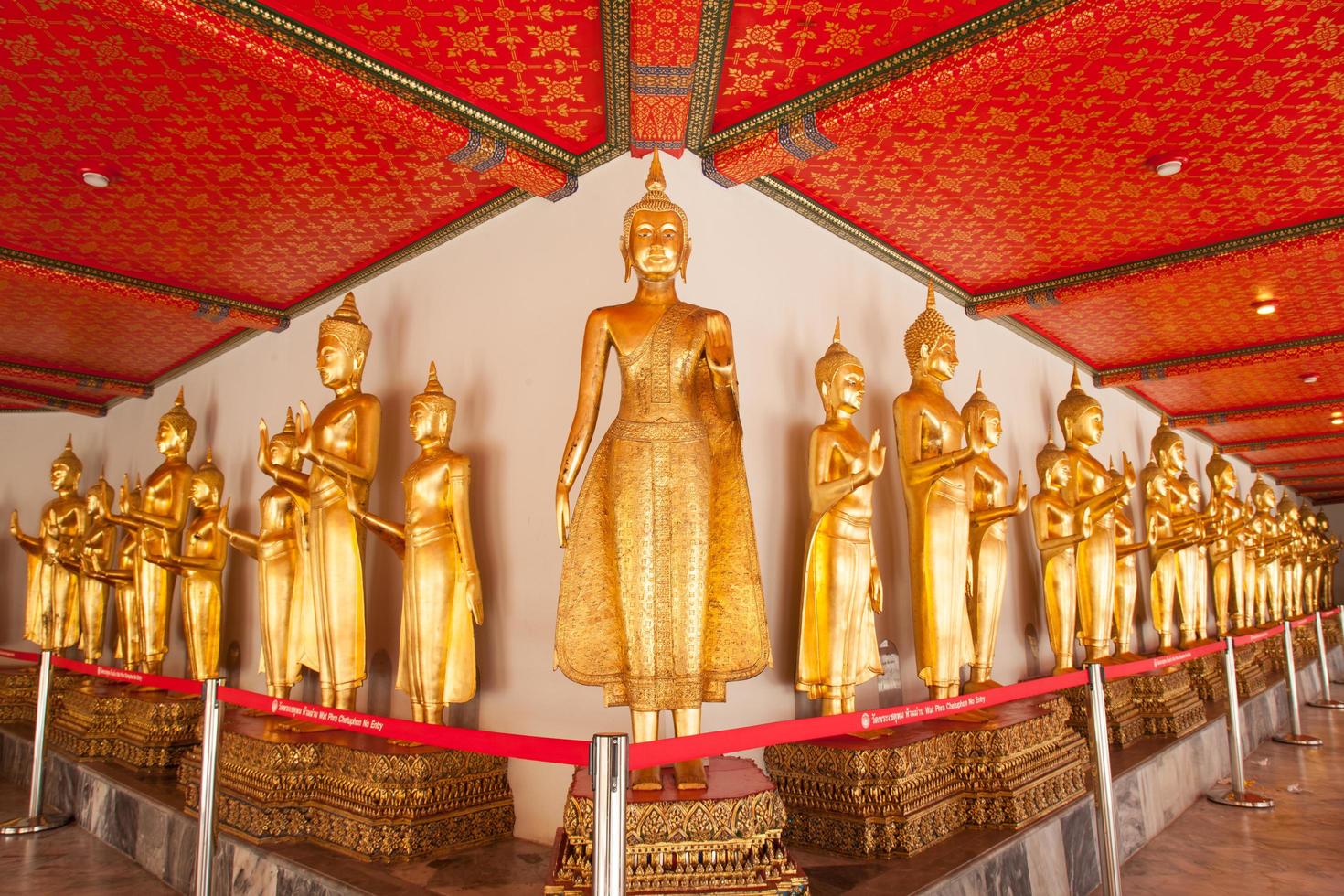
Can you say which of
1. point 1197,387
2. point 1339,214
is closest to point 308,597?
point 1339,214

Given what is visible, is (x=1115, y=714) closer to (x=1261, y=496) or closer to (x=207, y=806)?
(x=207, y=806)

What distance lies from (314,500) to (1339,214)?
21.1ft

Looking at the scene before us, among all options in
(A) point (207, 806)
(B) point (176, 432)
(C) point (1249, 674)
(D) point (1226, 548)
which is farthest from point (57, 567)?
(D) point (1226, 548)

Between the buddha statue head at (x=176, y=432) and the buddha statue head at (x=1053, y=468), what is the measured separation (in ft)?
21.3

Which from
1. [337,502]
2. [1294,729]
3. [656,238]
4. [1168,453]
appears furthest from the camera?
[1168,453]

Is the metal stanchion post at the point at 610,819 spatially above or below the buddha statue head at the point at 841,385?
below

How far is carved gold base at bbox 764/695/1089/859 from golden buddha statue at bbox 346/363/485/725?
1.53m

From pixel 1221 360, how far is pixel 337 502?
839 cm

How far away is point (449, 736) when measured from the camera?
2451 millimetres

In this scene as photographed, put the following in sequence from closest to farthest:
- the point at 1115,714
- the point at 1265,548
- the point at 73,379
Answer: the point at 1115,714, the point at 73,379, the point at 1265,548

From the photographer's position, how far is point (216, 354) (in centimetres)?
773

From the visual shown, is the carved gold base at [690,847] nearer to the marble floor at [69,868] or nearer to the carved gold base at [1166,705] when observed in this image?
the marble floor at [69,868]

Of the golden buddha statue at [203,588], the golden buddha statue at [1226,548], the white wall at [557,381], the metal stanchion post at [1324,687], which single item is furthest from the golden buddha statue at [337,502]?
the metal stanchion post at [1324,687]

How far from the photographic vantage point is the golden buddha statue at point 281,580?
4.91m
